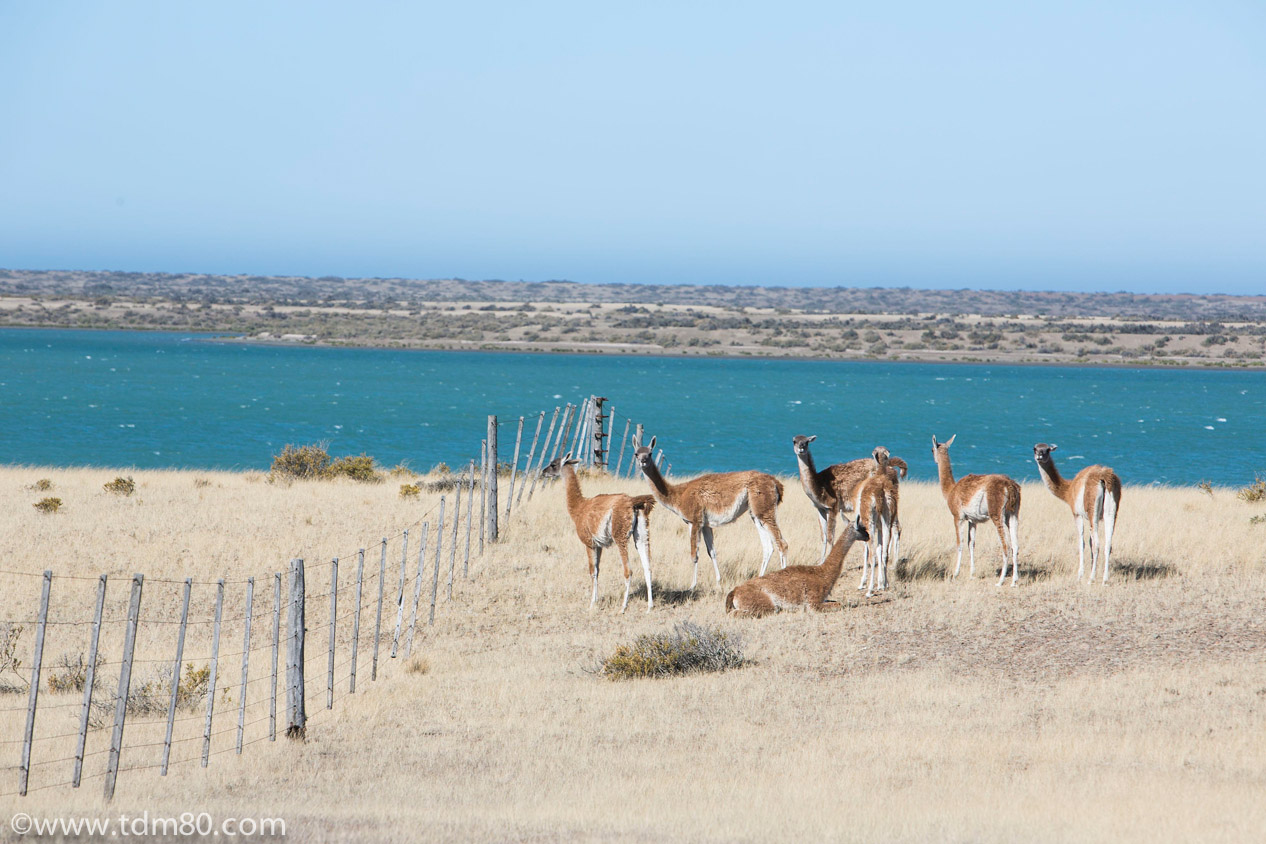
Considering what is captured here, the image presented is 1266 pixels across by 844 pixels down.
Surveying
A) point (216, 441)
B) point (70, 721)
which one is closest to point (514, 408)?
point (216, 441)

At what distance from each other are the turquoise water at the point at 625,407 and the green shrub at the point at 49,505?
56.0ft

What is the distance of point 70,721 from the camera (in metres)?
11.4

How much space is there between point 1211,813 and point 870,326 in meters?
149

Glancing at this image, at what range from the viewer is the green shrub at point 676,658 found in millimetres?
12297

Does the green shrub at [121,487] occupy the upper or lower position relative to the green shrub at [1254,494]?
lower

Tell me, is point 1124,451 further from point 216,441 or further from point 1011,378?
point 1011,378

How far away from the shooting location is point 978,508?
15.2m

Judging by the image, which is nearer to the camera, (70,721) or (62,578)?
(70,721)

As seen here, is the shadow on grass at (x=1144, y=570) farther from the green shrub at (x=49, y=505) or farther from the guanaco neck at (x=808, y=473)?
the green shrub at (x=49, y=505)

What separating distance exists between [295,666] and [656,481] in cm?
660

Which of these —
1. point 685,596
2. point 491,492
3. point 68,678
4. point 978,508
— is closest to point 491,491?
point 491,492

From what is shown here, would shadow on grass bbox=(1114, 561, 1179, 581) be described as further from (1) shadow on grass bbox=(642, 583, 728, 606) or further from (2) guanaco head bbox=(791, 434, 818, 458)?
(1) shadow on grass bbox=(642, 583, 728, 606)

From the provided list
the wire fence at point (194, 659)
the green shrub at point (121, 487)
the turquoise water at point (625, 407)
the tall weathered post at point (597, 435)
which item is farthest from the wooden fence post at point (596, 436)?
the turquoise water at point (625, 407)

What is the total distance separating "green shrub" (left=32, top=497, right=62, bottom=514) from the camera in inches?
855
